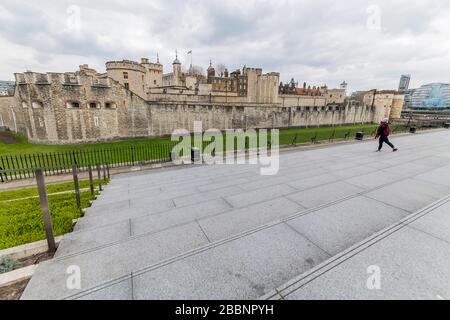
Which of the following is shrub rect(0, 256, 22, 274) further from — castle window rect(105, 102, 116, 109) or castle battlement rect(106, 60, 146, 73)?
castle battlement rect(106, 60, 146, 73)

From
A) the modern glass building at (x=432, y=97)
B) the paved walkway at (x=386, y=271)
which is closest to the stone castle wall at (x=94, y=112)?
the paved walkway at (x=386, y=271)

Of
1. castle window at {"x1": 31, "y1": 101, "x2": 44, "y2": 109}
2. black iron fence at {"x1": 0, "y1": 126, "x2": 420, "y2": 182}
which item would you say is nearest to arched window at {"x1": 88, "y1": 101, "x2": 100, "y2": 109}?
castle window at {"x1": 31, "y1": 101, "x2": 44, "y2": 109}

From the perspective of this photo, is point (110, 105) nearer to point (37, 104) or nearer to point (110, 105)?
point (110, 105)

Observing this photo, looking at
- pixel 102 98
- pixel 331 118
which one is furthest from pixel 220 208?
pixel 331 118

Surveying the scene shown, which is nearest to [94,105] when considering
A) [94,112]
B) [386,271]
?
[94,112]

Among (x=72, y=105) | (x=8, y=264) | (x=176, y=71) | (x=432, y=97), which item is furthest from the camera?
(x=432, y=97)

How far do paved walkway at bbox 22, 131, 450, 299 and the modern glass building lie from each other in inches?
5068

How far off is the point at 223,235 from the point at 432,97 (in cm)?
13827

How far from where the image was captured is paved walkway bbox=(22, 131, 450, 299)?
217 cm

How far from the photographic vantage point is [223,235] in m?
3.08

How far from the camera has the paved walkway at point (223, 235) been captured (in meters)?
2.17

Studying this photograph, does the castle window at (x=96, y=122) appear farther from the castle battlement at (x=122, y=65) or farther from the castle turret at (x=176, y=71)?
the castle turret at (x=176, y=71)

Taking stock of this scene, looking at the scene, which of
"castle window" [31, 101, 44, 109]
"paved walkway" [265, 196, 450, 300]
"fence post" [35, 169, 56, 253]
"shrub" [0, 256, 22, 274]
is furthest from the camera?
"castle window" [31, 101, 44, 109]

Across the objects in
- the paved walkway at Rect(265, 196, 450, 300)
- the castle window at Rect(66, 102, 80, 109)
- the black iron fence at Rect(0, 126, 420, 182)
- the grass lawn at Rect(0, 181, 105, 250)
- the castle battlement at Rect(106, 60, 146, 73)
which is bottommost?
the black iron fence at Rect(0, 126, 420, 182)
